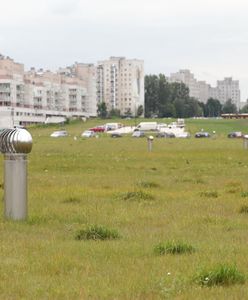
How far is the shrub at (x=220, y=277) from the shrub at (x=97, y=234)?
309cm

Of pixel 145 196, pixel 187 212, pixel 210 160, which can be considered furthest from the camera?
pixel 210 160

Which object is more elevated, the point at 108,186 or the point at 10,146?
the point at 10,146

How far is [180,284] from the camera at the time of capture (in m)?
7.28

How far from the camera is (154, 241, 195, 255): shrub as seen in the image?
923cm

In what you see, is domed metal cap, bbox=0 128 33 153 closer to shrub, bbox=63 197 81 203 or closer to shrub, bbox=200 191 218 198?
shrub, bbox=63 197 81 203

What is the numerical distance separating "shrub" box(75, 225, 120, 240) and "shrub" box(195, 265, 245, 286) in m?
3.09

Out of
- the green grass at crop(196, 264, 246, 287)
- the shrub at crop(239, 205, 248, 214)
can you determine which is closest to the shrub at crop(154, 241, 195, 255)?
the green grass at crop(196, 264, 246, 287)

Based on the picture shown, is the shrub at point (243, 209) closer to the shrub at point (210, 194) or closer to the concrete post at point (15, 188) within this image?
the shrub at point (210, 194)

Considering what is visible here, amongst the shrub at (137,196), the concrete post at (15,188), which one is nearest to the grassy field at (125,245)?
the shrub at (137,196)

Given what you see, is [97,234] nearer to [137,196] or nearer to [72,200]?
[72,200]

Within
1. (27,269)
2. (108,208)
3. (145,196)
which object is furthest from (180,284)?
(145,196)

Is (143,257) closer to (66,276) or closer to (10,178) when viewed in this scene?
(66,276)

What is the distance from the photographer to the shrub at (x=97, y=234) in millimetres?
10492

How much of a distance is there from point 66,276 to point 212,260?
191 cm
